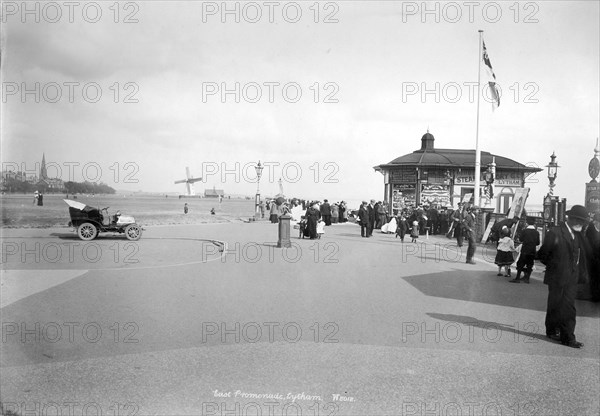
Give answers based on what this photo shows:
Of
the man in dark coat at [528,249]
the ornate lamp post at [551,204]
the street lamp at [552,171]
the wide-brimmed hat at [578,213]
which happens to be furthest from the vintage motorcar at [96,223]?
the street lamp at [552,171]

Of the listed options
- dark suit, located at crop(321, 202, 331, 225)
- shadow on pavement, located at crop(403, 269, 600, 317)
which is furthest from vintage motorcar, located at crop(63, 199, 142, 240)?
dark suit, located at crop(321, 202, 331, 225)

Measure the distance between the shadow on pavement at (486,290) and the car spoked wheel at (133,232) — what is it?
10463 mm

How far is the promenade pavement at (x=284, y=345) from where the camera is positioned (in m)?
4.27

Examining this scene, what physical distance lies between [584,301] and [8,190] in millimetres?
9031

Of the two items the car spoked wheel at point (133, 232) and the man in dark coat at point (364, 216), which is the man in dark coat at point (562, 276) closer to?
the car spoked wheel at point (133, 232)

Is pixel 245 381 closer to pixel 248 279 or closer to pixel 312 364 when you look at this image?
pixel 312 364

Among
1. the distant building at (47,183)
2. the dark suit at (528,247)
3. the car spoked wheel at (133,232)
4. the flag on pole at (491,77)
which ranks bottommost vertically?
the car spoked wheel at (133,232)

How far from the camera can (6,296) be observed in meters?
7.71

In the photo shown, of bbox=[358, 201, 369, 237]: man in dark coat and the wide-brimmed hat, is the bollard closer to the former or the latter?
bbox=[358, 201, 369, 237]: man in dark coat

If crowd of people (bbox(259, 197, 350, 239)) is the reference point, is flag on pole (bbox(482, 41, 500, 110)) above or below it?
above

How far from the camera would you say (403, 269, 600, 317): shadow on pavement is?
26.9ft

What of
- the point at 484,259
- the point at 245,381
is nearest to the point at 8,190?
the point at 245,381

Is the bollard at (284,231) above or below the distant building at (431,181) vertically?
below

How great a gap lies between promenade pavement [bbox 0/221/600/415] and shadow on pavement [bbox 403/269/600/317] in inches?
1.8
